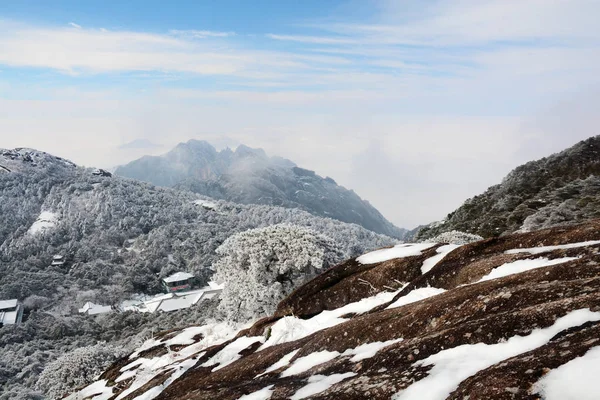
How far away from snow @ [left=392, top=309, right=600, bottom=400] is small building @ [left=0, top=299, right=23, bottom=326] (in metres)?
127

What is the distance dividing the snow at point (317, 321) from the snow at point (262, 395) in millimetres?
6355

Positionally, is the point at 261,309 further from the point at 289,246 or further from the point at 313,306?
→ the point at 313,306

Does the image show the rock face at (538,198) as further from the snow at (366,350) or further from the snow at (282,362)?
the snow at (366,350)

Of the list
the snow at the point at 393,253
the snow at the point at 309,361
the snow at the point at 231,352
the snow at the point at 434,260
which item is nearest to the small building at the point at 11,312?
the snow at the point at 231,352

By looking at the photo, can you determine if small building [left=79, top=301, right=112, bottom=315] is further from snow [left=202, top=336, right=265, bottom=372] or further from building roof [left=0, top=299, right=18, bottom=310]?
snow [left=202, top=336, right=265, bottom=372]

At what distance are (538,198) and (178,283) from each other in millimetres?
119037

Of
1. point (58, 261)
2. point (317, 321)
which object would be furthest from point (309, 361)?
point (58, 261)

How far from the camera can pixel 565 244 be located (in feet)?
43.1

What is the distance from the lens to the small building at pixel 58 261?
172 metres

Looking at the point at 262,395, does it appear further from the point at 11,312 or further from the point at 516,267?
the point at 11,312

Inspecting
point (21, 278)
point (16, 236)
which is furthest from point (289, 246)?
point (16, 236)

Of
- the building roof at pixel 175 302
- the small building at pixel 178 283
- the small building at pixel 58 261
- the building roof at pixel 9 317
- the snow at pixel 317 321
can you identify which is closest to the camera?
the snow at pixel 317 321

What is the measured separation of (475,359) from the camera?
7.41m

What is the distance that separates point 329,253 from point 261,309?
20.9 feet
